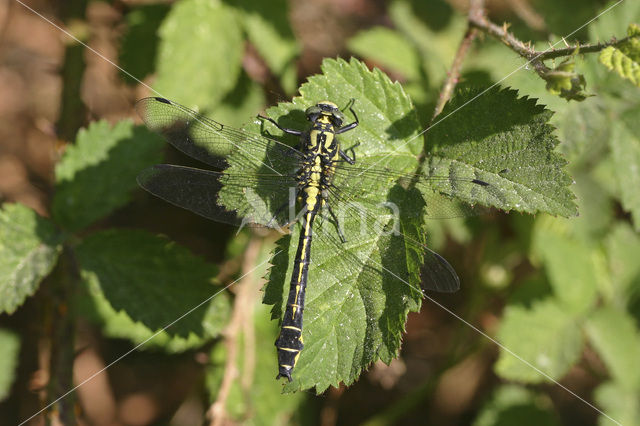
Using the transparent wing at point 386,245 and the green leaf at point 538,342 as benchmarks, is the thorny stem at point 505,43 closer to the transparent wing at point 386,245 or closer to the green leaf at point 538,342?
the transparent wing at point 386,245

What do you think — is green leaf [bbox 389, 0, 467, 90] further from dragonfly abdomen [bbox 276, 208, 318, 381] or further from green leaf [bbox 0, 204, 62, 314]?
green leaf [bbox 0, 204, 62, 314]

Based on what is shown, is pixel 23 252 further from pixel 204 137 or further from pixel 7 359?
pixel 7 359

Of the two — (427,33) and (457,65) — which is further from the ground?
(427,33)

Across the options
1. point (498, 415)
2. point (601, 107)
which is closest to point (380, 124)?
point (601, 107)

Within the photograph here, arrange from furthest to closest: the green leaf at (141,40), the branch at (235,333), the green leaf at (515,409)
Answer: the green leaf at (515,409), the green leaf at (141,40), the branch at (235,333)

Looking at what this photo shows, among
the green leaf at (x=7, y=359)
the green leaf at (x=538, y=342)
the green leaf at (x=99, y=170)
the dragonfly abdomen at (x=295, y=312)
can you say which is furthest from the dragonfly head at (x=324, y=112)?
the green leaf at (x=7, y=359)

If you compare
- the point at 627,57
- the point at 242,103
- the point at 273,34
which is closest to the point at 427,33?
the point at 273,34
